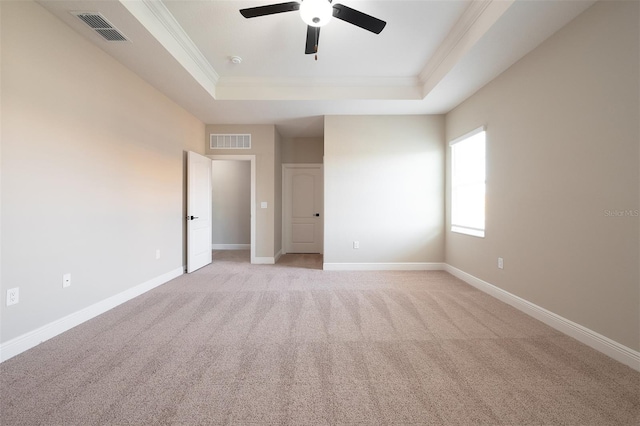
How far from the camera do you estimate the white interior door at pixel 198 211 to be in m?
4.10

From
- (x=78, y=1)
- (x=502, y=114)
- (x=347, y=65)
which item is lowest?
(x=502, y=114)

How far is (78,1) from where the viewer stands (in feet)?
6.25

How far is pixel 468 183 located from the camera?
3650 mm

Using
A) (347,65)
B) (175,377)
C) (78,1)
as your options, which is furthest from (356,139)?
(175,377)

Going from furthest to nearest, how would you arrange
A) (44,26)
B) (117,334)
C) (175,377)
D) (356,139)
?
(356,139) < (117,334) < (44,26) < (175,377)

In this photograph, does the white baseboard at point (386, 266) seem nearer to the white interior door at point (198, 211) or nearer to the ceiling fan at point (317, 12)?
the white interior door at point (198, 211)

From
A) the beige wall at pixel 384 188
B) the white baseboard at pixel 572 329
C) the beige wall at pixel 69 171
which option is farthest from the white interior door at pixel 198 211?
the white baseboard at pixel 572 329

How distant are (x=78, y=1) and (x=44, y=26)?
0.38 m

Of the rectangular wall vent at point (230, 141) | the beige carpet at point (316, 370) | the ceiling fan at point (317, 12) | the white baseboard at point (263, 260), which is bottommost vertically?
the beige carpet at point (316, 370)

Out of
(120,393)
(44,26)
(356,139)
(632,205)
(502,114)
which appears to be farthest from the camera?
(356,139)

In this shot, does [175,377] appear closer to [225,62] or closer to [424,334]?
[424,334]

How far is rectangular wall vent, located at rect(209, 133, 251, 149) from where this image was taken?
477cm

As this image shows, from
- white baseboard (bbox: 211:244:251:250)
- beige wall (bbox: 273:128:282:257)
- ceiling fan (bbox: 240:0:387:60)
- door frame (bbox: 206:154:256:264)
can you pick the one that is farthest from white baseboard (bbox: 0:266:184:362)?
white baseboard (bbox: 211:244:251:250)

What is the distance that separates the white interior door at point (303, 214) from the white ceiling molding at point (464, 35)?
323 centimetres
